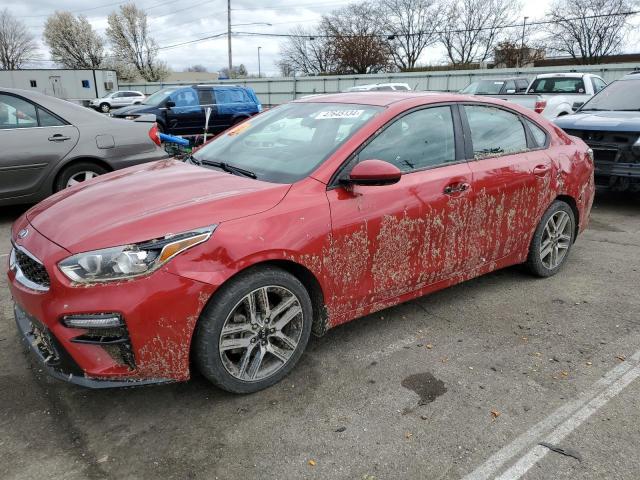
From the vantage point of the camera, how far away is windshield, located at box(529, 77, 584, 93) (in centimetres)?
1317

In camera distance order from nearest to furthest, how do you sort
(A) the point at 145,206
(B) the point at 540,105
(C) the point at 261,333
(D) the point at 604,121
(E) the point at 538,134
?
(A) the point at 145,206 < (C) the point at 261,333 < (E) the point at 538,134 < (D) the point at 604,121 < (B) the point at 540,105

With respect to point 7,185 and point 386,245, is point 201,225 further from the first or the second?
point 7,185

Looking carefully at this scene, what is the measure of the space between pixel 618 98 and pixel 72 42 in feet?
260

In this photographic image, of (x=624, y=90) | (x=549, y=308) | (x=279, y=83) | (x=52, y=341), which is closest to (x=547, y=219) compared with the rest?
(x=549, y=308)

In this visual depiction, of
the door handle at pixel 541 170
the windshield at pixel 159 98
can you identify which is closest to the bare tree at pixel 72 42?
the windshield at pixel 159 98

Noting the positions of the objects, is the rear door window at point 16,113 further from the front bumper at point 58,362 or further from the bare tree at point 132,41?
the bare tree at point 132,41

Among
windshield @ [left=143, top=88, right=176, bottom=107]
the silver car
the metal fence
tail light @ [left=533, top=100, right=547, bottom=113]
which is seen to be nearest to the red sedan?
the silver car

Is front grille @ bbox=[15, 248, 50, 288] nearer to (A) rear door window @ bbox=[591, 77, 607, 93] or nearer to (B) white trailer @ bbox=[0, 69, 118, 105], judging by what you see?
(A) rear door window @ bbox=[591, 77, 607, 93]

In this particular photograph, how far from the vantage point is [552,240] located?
14.5ft

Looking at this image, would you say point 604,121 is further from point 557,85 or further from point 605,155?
point 557,85

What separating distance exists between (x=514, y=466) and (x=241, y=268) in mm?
1510

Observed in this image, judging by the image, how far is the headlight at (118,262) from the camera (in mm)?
2328

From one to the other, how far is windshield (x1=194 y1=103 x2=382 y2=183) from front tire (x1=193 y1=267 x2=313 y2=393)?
25.1 inches

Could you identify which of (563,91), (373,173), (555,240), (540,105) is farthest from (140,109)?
(373,173)
